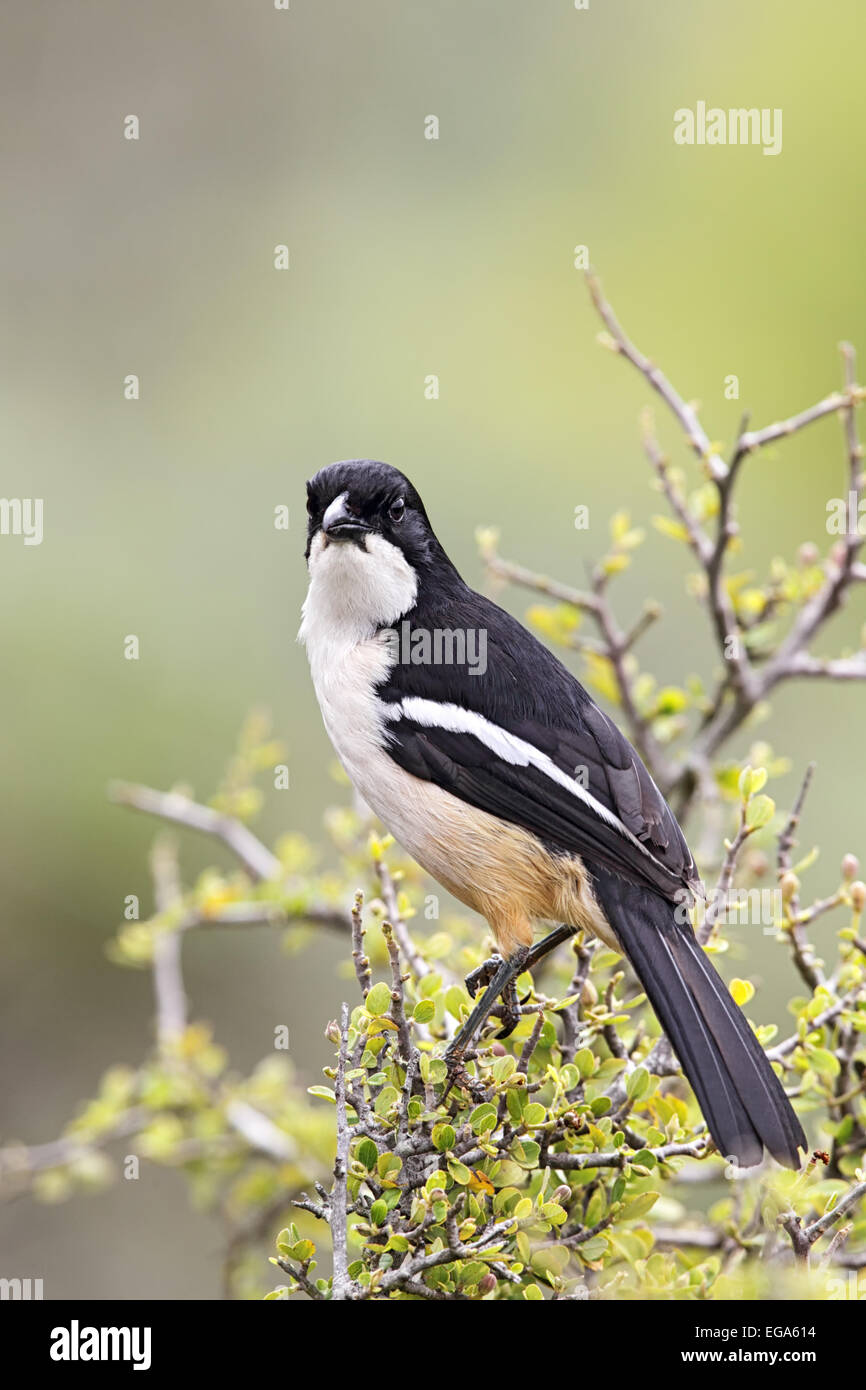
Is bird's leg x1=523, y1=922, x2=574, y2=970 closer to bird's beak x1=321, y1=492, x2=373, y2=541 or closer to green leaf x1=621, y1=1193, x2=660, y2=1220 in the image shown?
green leaf x1=621, y1=1193, x2=660, y2=1220

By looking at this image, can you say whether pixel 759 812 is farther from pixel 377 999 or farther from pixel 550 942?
pixel 377 999

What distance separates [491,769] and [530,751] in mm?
91

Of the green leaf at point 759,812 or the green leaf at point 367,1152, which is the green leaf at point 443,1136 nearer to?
the green leaf at point 367,1152

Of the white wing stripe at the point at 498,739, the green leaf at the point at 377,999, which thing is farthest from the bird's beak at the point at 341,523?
the green leaf at the point at 377,999

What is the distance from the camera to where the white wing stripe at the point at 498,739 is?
8.99ft

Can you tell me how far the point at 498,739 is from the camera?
2.88 metres

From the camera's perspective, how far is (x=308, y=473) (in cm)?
748

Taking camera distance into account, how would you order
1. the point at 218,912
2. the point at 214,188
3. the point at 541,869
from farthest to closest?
the point at 214,188, the point at 218,912, the point at 541,869

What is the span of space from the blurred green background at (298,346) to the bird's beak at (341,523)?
12.5 ft

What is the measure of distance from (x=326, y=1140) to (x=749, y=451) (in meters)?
1.96

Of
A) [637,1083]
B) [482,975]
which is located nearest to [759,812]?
[637,1083]

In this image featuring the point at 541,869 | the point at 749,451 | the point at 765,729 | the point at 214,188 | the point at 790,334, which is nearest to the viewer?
the point at 541,869
